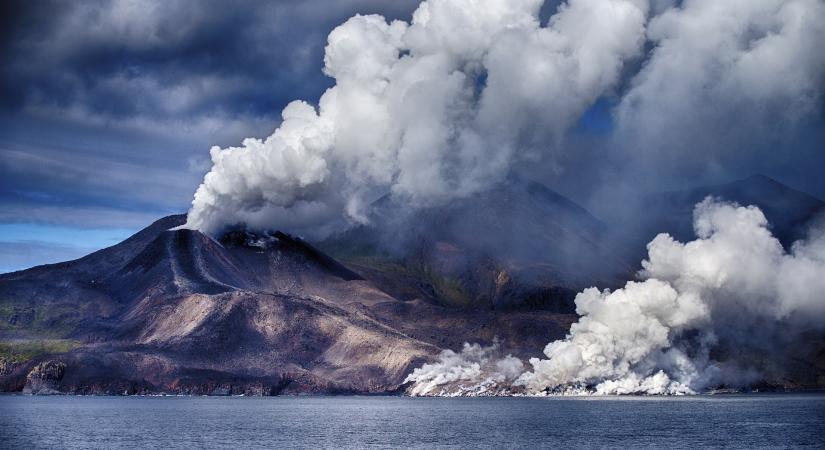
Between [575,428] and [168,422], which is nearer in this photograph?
[575,428]

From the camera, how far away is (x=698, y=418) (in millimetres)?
188375

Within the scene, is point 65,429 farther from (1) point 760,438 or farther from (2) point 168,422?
(1) point 760,438

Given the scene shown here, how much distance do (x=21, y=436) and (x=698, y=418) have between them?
424ft

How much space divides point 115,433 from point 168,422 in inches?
1206

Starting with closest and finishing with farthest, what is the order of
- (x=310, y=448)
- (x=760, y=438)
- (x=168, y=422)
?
(x=310, y=448)
(x=760, y=438)
(x=168, y=422)

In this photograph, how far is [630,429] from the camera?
16175 centimetres

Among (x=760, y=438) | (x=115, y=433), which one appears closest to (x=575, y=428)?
(x=760, y=438)

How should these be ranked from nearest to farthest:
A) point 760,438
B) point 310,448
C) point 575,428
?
point 310,448 < point 760,438 < point 575,428

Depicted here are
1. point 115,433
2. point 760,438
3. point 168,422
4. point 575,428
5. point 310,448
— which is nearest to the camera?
point 310,448

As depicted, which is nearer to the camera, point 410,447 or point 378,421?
point 410,447

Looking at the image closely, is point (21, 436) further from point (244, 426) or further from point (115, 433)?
point (244, 426)

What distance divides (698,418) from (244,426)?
92477mm

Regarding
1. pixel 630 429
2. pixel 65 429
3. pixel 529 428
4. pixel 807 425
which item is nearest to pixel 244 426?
pixel 65 429

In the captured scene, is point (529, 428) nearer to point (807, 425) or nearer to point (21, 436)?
point (807, 425)
